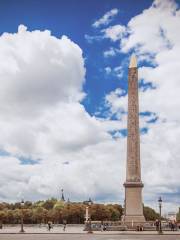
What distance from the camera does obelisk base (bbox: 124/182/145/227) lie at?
4719cm

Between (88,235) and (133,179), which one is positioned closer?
(88,235)

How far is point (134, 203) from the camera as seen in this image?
156 ft

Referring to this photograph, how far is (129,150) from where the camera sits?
47406 mm

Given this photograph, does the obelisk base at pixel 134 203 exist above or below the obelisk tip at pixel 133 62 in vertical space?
below

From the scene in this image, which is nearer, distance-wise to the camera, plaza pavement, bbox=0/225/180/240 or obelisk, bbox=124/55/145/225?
plaza pavement, bbox=0/225/180/240

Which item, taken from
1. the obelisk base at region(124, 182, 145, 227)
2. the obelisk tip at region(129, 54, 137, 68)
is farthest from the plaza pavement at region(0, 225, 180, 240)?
the obelisk tip at region(129, 54, 137, 68)

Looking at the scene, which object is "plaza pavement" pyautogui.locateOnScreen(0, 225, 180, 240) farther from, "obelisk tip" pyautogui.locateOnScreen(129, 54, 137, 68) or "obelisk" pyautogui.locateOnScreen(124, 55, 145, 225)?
"obelisk tip" pyautogui.locateOnScreen(129, 54, 137, 68)

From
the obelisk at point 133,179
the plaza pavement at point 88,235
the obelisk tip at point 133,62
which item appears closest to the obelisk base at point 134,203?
the obelisk at point 133,179

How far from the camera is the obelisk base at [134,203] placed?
155 feet

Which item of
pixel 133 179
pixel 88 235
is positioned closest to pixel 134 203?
pixel 133 179

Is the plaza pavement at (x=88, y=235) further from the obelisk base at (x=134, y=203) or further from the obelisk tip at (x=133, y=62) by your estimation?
the obelisk tip at (x=133, y=62)

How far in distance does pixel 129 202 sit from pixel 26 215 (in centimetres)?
7657

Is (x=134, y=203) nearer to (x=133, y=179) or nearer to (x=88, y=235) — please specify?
(x=133, y=179)

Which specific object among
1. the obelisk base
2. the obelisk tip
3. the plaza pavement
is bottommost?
the plaza pavement
